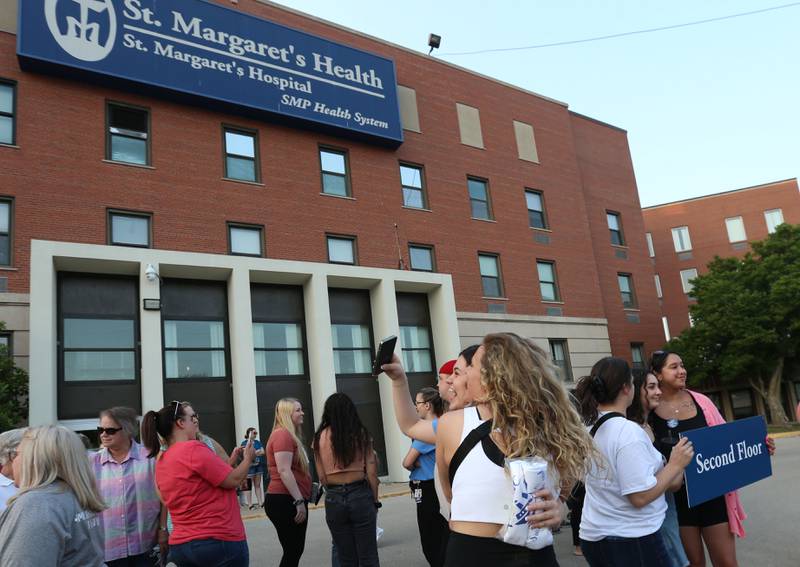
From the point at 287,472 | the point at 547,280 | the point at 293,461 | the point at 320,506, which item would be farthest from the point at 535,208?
the point at 287,472

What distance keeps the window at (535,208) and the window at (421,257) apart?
606cm

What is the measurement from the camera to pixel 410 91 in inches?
952

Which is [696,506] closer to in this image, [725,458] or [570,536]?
[725,458]

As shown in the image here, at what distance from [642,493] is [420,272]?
18.2 metres

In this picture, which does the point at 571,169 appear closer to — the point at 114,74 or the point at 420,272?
the point at 420,272

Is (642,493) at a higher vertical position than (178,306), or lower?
lower

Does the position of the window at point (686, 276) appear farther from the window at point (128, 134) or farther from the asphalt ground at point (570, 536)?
the window at point (128, 134)

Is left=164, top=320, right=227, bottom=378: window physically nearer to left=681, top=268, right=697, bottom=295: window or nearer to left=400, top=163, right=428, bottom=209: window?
left=400, top=163, right=428, bottom=209: window

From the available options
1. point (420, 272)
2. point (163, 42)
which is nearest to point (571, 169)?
point (420, 272)

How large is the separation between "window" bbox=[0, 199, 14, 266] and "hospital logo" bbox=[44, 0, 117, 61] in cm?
429

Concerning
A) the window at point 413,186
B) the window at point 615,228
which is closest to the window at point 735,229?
the window at point 615,228

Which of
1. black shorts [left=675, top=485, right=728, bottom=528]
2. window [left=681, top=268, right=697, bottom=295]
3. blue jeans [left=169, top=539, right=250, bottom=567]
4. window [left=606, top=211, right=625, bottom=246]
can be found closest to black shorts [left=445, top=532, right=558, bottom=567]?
blue jeans [left=169, top=539, right=250, bottom=567]

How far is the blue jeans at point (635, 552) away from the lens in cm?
333

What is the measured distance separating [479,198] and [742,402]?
23105 millimetres
